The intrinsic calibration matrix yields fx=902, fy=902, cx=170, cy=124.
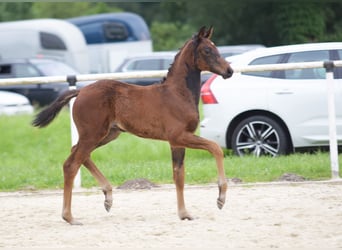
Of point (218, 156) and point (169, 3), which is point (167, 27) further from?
Result: point (218, 156)

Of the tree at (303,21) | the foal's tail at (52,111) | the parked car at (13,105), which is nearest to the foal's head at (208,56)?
the foal's tail at (52,111)

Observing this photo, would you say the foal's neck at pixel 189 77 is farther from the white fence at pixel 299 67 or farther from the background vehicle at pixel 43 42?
the background vehicle at pixel 43 42

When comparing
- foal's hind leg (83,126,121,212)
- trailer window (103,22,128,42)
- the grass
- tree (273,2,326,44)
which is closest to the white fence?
the grass

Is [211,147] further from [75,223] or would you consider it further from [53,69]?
[53,69]

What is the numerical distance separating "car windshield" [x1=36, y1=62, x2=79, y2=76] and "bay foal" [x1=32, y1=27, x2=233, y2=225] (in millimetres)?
15478

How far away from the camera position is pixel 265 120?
13.4 m

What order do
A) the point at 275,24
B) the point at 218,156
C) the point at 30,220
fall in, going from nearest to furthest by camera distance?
the point at 218,156 < the point at 30,220 < the point at 275,24

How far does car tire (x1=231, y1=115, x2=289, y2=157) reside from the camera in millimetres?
13406

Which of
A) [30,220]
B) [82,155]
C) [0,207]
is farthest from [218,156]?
[0,207]

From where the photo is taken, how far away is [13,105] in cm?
2145

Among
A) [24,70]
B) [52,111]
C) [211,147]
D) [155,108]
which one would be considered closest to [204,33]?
[155,108]

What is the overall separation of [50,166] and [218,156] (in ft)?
18.6

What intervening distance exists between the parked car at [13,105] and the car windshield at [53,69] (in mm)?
2372

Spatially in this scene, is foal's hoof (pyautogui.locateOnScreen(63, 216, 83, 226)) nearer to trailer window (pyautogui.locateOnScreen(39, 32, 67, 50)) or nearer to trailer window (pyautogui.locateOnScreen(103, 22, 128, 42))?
trailer window (pyautogui.locateOnScreen(39, 32, 67, 50))
